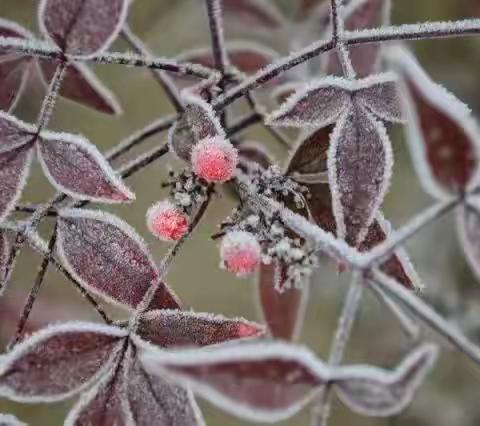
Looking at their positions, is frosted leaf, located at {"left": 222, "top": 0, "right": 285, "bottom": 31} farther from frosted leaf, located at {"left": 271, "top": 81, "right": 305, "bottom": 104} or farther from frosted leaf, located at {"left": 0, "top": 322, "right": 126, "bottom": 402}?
frosted leaf, located at {"left": 0, "top": 322, "right": 126, "bottom": 402}

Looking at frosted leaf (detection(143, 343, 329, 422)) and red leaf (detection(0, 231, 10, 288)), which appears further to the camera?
red leaf (detection(0, 231, 10, 288))

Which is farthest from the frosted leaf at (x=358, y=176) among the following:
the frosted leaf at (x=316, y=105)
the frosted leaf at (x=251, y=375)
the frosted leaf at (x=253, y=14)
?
the frosted leaf at (x=253, y=14)

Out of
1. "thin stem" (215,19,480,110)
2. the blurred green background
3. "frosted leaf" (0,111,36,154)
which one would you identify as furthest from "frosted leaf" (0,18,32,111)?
the blurred green background

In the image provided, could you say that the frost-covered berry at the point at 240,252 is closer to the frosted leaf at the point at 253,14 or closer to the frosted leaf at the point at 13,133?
the frosted leaf at the point at 13,133

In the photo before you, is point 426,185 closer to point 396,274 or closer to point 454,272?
point 396,274

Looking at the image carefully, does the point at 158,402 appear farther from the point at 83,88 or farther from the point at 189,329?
the point at 83,88

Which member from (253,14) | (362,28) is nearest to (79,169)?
(362,28)
